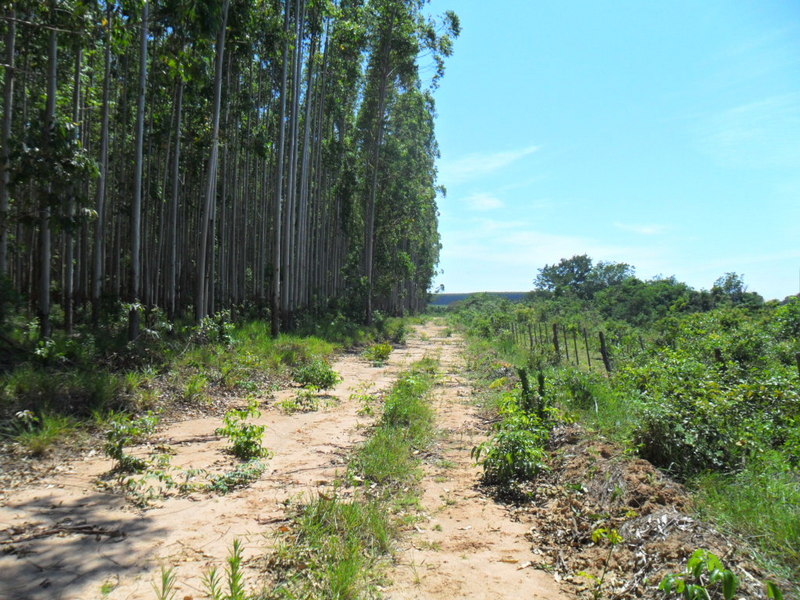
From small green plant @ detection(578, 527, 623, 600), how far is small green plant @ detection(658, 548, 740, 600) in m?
0.51

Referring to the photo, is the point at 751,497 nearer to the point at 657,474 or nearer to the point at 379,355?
the point at 657,474

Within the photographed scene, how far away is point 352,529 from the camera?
3.94 metres

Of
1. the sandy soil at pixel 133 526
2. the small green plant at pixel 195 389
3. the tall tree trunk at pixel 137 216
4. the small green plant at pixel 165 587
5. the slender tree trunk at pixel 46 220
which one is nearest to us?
the small green plant at pixel 165 587

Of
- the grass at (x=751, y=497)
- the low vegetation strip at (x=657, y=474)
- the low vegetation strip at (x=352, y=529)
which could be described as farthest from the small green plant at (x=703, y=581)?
the low vegetation strip at (x=352, y=529)

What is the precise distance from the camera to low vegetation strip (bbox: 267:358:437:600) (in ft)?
10.5

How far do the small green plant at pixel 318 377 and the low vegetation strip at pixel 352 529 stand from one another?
435 cm

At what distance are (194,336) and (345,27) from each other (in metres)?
13.7

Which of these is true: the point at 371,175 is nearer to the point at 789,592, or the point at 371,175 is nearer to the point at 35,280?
the point at 35,280

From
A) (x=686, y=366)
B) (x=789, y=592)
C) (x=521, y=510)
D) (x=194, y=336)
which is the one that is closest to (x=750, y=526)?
(x=789, y=592)

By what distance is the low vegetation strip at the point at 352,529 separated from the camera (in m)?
3.20

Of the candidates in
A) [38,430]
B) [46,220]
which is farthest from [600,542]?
[46,220]

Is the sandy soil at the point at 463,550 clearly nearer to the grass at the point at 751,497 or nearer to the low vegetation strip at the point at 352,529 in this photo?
the low vegetation strip at the point at 352,529

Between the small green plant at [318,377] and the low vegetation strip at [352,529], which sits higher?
the small green plant at [318,377]

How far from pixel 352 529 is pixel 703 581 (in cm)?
234
